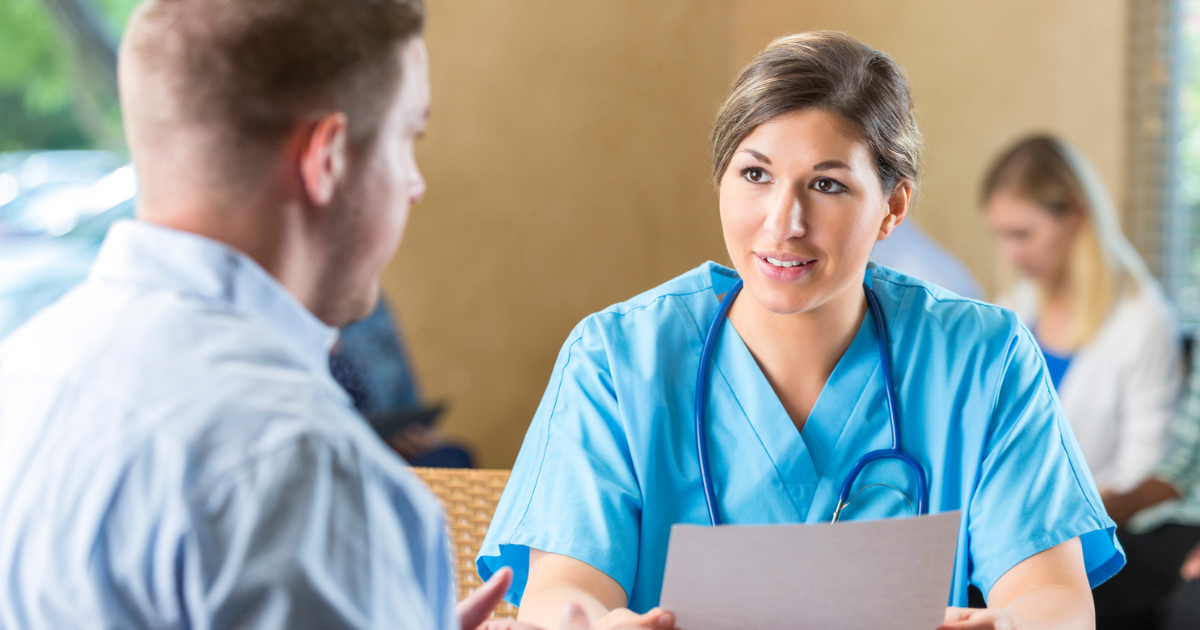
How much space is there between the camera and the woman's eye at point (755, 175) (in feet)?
3.75

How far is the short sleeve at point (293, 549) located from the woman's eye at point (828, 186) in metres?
0.73

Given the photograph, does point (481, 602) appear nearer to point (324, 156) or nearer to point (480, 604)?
point (480, 604)

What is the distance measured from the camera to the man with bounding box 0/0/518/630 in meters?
0.51

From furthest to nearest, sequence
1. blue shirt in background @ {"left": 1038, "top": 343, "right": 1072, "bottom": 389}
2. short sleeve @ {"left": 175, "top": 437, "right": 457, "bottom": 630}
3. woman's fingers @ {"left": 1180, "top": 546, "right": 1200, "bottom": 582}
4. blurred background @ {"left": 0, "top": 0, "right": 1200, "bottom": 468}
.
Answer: blurred background @ {"left": 0, "top": 0, "right": 1200, "bottom": 468} → blue shirt in background @ {"left": 1038, "top": 343, "right": 1072, "bottom": 389} → woman's fingers @ {"left": 1180, "top": 546, "right": 1200, "bottom": 582} → short sleeve @ {"left": 175, "top": 437, "right": 457, "bottom": 630}

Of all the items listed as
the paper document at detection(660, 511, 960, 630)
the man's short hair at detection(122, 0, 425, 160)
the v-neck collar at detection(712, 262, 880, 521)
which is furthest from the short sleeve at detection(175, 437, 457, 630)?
the v-neck collar at detection(712, 262, 880, 521)

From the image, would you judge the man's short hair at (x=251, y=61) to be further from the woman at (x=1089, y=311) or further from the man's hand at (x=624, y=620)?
the woman at (x=1089, y=311)

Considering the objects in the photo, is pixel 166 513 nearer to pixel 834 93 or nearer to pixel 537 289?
pixel 834 93

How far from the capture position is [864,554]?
86 centimetres

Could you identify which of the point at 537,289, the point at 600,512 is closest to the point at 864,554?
the point at 600,512

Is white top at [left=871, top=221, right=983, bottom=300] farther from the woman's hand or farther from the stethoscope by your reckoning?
the woman's hand

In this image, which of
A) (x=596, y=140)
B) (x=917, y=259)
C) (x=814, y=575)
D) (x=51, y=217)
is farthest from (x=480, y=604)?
(x=596, y=140)

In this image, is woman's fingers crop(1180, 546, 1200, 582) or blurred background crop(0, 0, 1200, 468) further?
blurred background crop(0, 0, 1200, 468)

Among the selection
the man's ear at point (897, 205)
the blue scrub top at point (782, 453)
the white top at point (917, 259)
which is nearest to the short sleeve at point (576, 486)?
the blue scrub top at point (782, 453)

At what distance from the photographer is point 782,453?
115 cm
